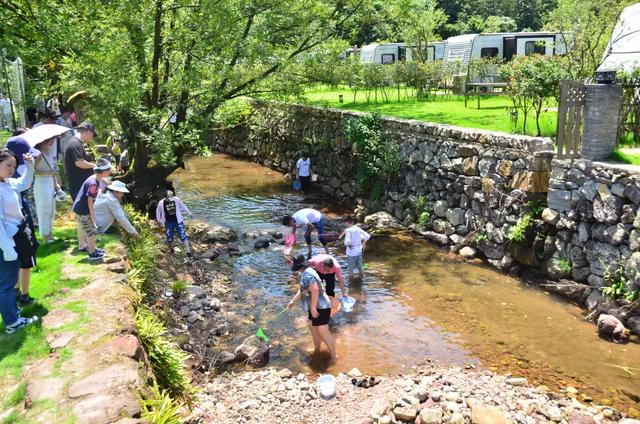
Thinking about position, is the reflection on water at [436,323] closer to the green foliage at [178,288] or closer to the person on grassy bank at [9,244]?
the green foliage at [178,288]

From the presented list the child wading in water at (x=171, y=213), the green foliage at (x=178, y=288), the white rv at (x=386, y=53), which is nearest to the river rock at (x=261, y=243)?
the child wading in water at (x=171, y=213)

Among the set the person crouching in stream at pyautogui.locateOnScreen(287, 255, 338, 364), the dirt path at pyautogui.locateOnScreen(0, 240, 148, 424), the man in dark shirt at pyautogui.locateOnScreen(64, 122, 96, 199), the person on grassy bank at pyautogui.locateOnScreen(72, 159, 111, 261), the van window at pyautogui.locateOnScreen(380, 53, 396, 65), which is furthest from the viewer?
the van window at pyautogui.locateOnScreen(380, 53, 396, 65)

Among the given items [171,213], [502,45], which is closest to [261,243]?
[171,213]

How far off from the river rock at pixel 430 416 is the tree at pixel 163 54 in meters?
8.21

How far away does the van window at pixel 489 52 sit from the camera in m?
27.8

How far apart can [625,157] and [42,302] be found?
397 inches

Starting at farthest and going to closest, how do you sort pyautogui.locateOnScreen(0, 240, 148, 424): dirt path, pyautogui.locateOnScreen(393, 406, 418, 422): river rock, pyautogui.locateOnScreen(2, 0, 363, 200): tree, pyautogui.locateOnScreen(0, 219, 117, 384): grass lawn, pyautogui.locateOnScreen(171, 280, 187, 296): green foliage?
pyautogui.locateOnScreen(2, 0, 363, 200): tree < pyautogui.locateOnScreen(171, 280, 187, 296): green foliage < pyautogui.locateOnScreen(393, 406, 418, 422): river rock < pyautogui.locateOnScreen(0, 219, 117, 384): grass lawn < pyautogui.locateOnScreen(0, 240, 148, 424): dirt path

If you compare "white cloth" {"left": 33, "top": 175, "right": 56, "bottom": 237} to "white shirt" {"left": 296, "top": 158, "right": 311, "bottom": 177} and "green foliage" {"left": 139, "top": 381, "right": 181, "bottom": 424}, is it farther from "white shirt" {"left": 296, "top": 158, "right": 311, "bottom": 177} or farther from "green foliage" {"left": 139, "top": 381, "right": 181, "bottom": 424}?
"white shirt" {"left": 296, "top": 158, "right": 311, "bottom": 177}

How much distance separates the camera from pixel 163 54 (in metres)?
13.2

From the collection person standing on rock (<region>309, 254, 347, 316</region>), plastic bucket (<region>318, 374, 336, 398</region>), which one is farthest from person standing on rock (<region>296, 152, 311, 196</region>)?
plastic bucket (<region>318, 374, 336, 398</region>)

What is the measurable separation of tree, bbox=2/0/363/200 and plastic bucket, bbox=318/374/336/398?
6.97 metres

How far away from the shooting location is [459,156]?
43.1 feet

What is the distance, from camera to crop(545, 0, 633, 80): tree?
14875 mm

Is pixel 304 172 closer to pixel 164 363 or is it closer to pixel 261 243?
pixel 261 243
